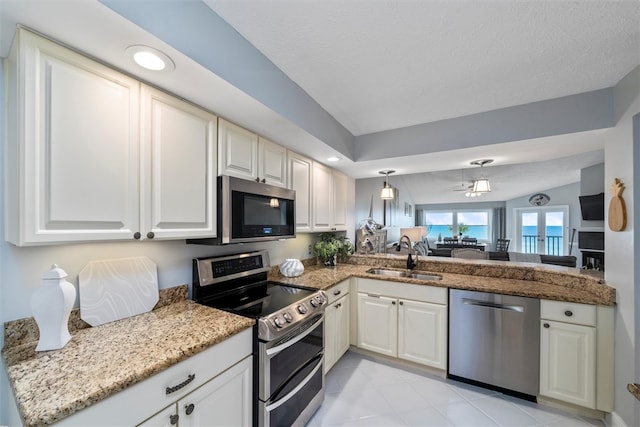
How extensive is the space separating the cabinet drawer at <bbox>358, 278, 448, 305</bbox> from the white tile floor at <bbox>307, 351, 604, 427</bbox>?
73cm

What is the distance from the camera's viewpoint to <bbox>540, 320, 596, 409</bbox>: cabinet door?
5.71ft

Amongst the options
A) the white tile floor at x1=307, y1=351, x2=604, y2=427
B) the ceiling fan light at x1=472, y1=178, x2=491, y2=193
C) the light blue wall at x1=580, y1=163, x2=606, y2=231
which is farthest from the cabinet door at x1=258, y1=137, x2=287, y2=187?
the light blue wall at x1=580, y1=163, x2=606, y2=231

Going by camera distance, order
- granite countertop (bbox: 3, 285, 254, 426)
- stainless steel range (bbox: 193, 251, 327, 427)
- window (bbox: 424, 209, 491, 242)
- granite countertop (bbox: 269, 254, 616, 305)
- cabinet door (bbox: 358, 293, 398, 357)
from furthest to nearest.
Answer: window (bbox: 424, 209, 491, 242) < cabinet door (bbox: 358, 293, 398, 357) < granite countertop (bbox: 269, 254, 616, 305) < stainless steel range (bbox: 193, 251, 327, 427) < granite countertop (bbox: 3, 285, 254, 426)

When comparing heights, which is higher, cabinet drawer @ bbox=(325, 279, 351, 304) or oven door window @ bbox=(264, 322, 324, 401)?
cabinet drawer @ bbox=(325, 279, 351, 304)

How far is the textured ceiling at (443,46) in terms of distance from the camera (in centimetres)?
114

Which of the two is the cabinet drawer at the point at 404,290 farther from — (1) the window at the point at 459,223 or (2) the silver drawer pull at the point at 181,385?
(1) the window at the point at 459,223

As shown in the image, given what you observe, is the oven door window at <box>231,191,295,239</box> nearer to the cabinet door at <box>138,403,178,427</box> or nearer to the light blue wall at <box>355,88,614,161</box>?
the cabinet door at <box>138,403,178,427</box>

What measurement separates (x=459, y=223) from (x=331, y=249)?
29.1ft

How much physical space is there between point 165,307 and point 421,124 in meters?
2.59

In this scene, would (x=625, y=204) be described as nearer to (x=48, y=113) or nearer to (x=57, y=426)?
(x=57, y=426)

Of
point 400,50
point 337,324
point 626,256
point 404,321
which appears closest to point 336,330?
point 337,324

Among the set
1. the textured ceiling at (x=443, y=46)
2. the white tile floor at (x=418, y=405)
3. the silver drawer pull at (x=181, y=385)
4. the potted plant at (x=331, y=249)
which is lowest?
the white tile floor at (x=418, y=405)

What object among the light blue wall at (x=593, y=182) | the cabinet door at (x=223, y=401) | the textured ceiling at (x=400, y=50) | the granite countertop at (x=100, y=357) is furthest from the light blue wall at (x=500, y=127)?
the light blue wall at (x=593, y=182)

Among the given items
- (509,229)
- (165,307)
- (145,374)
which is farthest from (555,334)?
(509,229)
